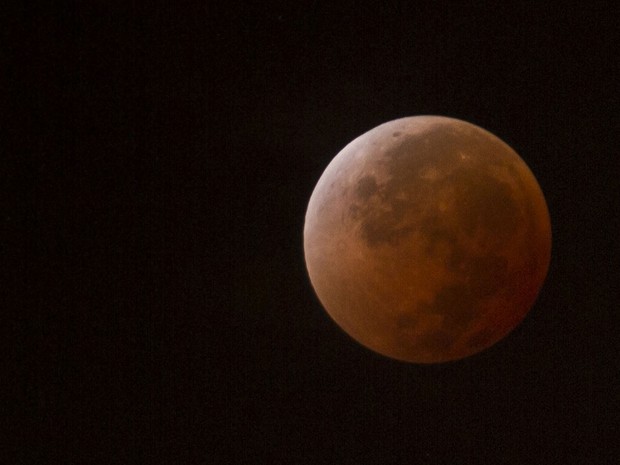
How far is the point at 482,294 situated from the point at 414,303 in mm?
368

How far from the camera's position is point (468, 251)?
191 inches

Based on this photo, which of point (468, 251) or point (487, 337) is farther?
point (487, 337)

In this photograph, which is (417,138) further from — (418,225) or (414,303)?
(414,303)

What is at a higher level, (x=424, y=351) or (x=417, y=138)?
(x=417, y=138)

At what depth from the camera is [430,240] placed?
4.85 metres

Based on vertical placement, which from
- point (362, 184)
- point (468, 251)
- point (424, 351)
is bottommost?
point (424, 351)

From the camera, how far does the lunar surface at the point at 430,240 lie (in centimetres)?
487

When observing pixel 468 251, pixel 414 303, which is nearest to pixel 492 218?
pixel 468 251

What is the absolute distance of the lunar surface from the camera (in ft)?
16.0

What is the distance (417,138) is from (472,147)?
0.31m

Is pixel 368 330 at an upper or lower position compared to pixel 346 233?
lower

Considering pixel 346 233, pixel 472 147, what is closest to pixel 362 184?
pixel 346 233

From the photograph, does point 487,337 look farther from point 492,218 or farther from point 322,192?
point 322,192

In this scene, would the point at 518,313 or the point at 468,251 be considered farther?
the point at 518,313
